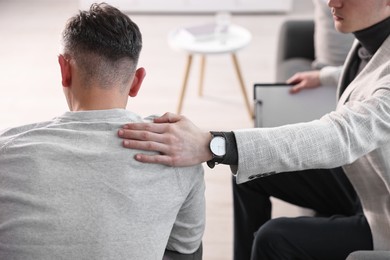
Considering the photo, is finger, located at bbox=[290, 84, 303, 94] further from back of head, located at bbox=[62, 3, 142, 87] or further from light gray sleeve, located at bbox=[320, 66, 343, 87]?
back of head, located at bbox=[62, 3, 142, 87]

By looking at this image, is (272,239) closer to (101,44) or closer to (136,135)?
(136,135)

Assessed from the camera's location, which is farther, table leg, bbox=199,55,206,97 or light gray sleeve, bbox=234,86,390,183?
table leg, bbox=199,55,206,97

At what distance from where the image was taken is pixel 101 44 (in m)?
1.46

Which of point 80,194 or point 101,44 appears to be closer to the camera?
point 80,194

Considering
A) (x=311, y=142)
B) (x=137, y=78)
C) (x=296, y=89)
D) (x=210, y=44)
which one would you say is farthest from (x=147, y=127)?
(x=210, y=44)

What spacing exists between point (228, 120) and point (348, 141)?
1978 mm

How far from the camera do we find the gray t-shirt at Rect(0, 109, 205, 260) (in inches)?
49.2

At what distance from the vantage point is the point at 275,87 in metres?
2.40

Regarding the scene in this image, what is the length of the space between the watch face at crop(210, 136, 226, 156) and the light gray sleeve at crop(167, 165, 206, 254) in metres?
0.09

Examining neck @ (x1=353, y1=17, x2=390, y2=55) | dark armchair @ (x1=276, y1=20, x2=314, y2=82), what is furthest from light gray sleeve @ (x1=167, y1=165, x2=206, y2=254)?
dark armchair @ (x1=276, y1=20, x2=314, y2=82)

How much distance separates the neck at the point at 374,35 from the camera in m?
1.85

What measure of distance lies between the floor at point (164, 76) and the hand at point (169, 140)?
1.10m

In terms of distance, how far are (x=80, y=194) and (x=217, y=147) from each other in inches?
16.0

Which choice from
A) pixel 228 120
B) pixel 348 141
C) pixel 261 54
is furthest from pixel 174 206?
pixel 261 54
